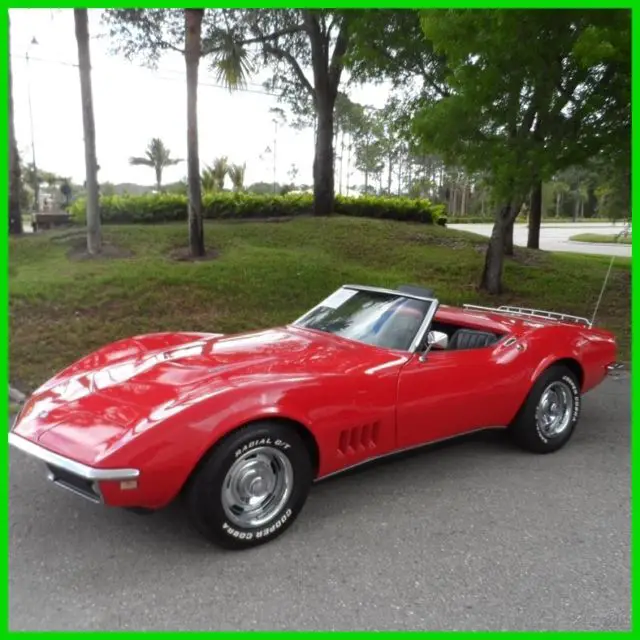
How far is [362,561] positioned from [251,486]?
67cm

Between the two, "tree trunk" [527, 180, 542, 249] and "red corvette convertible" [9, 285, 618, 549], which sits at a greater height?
"tree trunk" [527, 180, 542, 249]

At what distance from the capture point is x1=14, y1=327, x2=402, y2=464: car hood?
3.05 metres

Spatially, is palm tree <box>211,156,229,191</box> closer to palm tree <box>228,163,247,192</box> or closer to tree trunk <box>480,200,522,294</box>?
palm tree <box>228,163,247,192</box>

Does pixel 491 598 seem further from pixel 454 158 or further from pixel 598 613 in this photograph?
pixel 454 158

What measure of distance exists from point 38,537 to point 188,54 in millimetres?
9253

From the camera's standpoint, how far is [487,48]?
7.51 meters

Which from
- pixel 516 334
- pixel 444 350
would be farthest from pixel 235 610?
pixel 516 334

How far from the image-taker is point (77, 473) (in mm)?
2842

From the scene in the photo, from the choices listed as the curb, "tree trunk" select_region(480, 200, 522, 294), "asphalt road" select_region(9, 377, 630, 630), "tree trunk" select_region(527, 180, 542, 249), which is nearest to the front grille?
"asphalt road" select_region(9, 377, 630, 630)

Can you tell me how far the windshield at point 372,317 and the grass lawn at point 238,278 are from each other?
10.9ft

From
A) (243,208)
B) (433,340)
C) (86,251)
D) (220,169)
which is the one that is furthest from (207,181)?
(433,340)

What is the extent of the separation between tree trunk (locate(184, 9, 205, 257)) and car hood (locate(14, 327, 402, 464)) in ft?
23.4

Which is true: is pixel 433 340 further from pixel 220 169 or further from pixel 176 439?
pixel 220 169

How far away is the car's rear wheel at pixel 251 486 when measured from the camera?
3039 mm
